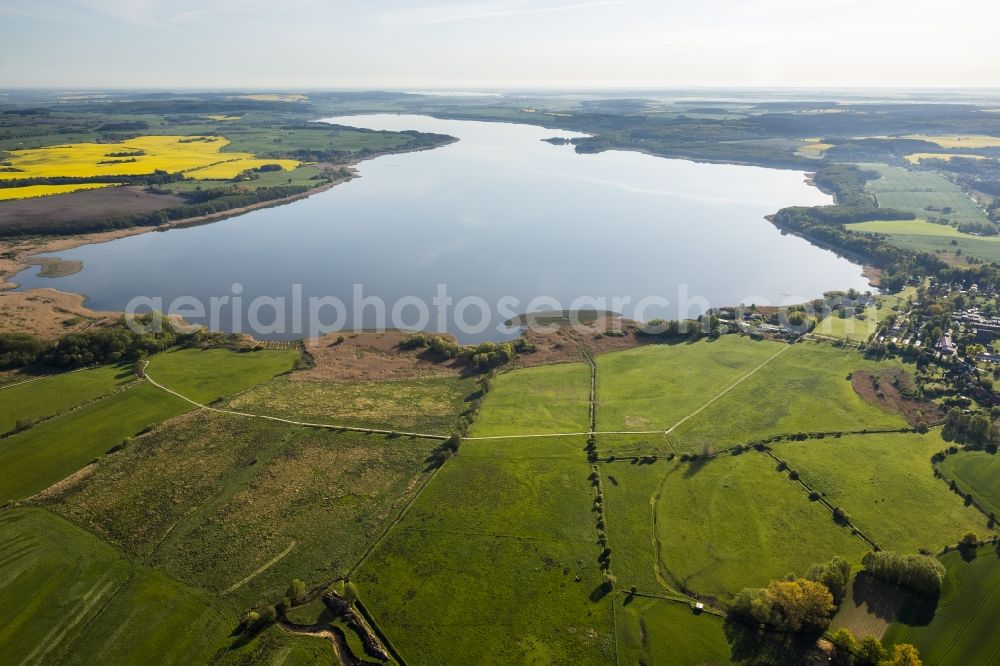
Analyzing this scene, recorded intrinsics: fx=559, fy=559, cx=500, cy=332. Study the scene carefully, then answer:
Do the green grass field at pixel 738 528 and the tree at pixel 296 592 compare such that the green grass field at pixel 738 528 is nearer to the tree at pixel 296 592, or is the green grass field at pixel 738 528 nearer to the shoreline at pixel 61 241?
the tree at pixel 296 592

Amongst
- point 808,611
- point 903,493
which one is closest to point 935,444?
point 903,493

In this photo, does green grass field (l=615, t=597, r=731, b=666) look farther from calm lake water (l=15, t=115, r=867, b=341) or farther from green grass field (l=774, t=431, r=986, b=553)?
calm lake water (l=15, t=115, r=867, b=341)

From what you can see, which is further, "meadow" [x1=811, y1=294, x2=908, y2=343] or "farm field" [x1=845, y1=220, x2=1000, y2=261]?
"farm field" [x1=845, y1=220, x2=1000, y2=261]

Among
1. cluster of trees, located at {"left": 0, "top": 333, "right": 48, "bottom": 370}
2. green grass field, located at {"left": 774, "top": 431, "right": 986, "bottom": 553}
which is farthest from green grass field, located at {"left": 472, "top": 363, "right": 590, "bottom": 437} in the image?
cluster of trees, located at {"left": 0, "top": 333, "right": 48, "bottom": 370}

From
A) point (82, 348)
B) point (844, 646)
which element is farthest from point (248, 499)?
point (844, 646)

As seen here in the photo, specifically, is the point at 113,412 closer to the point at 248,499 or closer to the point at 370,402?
the point at 248,499
